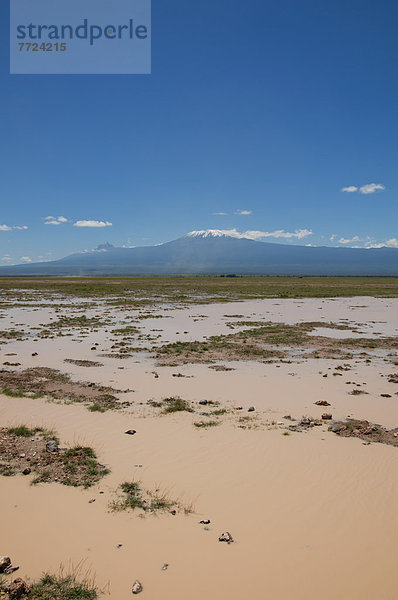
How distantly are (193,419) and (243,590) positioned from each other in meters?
5.70

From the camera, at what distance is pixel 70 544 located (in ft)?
18.9

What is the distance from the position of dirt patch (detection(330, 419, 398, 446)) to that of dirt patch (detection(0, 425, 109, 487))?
20.0 feet

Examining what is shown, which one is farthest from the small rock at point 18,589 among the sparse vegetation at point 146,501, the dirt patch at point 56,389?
the dirt patch at point 56,389

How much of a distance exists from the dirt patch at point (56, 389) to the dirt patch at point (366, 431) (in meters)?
6.37

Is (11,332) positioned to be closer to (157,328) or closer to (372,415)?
(157,328)

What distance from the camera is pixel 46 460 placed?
8047mm

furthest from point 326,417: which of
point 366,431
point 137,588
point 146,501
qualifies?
point 137,588

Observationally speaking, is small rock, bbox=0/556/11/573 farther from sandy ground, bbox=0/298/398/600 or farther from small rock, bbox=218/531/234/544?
small rock, bbox=218/531/234/544

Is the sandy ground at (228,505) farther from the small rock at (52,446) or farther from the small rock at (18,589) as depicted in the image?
the small rock at (52,446)

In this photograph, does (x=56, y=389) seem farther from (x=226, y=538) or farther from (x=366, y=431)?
(x=366, y=431)

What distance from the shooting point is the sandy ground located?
5.25m

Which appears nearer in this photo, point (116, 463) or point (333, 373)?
point (116, 463)

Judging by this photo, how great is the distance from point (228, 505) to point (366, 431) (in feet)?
15.7

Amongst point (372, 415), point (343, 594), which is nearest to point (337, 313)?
point (372, 415)
